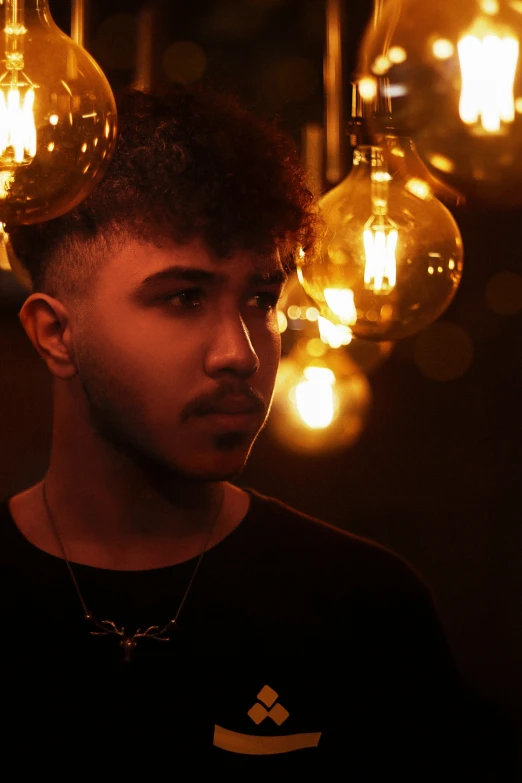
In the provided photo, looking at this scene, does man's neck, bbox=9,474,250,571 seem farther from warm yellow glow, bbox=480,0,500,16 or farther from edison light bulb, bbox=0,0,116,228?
warm yellow glow, bbox=480,0,500,16

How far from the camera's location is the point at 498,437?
159 inches

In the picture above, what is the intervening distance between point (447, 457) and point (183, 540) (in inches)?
116

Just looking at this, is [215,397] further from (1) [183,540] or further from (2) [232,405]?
(1) [183,540]

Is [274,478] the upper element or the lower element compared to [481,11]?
lower

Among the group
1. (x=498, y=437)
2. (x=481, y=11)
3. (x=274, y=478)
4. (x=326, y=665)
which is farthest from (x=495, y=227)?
(x=481, y=11)

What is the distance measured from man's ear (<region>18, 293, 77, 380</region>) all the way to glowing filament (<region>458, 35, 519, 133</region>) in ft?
2.32

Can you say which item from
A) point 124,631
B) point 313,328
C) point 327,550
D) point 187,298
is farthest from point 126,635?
point 313,328

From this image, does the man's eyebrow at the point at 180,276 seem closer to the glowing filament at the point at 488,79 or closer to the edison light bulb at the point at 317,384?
the glowing filament at the point at 488,79

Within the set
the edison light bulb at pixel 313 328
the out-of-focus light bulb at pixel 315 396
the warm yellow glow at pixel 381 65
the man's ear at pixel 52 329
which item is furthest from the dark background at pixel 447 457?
the warm yellow glow at pixel 381 65

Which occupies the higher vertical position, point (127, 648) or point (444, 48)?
point (444, 48)

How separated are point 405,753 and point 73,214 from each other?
89cm

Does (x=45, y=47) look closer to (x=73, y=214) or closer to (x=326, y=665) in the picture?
(x=73, y=214)

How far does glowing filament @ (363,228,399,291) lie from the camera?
955 mm

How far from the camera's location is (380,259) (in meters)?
0.97
